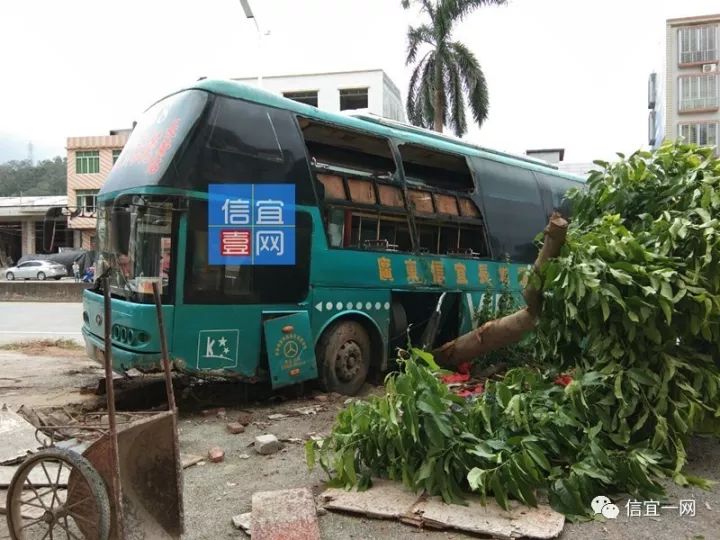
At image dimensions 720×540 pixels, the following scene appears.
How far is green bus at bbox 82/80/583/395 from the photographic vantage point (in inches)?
204

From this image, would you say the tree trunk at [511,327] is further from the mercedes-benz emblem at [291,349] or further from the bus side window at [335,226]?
the mercedes-benz emblem at [291,349]

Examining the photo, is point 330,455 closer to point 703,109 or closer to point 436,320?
point 436,320

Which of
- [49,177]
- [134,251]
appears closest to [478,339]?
[134,251]

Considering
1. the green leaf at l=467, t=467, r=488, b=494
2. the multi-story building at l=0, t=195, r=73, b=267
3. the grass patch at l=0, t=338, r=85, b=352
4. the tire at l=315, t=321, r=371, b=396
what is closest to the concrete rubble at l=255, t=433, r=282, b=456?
the tire at l=315, t=321, r=371, b=396

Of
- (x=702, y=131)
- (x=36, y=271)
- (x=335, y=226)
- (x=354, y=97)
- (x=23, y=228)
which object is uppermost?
(x=354, y=97)

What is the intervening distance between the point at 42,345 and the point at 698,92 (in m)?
43.9

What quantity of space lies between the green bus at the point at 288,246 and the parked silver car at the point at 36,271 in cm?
2883

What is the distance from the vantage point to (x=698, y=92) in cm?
4084

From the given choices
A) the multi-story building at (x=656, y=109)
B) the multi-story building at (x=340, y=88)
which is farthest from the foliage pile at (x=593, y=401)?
the multi-story building at (x=656, y=109)

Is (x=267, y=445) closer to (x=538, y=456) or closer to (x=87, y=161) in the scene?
(x=538, y=456)

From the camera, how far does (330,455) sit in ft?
13.1

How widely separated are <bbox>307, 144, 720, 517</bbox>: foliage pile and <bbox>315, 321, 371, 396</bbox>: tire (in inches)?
89.1

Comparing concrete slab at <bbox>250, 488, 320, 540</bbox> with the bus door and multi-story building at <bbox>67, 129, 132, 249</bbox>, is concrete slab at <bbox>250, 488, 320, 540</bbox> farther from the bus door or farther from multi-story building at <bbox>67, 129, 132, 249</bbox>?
multi-story building at <bbox>67, 129, 132, 249</bbox>

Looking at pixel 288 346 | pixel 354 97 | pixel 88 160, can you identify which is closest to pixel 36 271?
pixel 88 160
